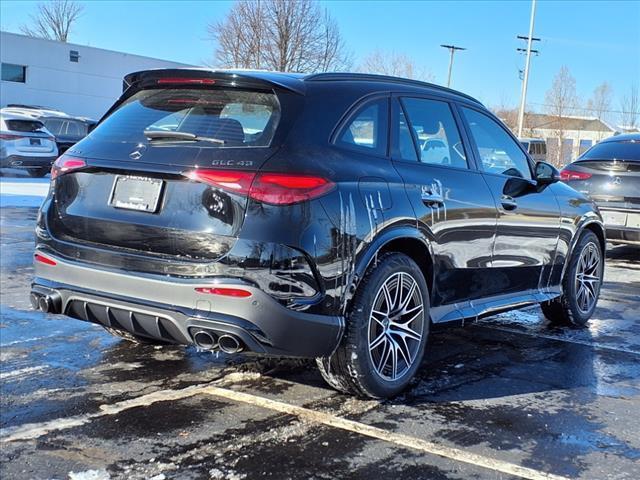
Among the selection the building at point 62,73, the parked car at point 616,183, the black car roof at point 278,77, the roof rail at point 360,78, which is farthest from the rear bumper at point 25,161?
the building at point 62,73

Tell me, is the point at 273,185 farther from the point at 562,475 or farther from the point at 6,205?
the point at 6,205

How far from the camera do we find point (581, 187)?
9086 millimetres

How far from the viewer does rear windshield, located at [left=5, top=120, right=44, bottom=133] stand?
17.7 metres

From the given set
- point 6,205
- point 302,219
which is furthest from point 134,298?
point 6,205

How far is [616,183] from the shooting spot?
8781 millimetres

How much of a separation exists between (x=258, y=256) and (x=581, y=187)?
22.5 feet

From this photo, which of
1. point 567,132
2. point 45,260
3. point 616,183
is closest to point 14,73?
point 616,183

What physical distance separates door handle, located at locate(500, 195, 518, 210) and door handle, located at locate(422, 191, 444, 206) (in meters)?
0.83

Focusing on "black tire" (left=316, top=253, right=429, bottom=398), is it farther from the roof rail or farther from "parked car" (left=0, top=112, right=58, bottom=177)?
"parked car" (left=0, top=112, right=58, bottom=177)

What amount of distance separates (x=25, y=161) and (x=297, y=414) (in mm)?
16153

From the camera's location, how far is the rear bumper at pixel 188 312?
10.8 feet

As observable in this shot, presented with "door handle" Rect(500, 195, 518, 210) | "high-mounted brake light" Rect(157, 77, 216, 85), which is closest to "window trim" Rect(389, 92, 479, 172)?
"door handle" Rect(500, 195, 518, 210)

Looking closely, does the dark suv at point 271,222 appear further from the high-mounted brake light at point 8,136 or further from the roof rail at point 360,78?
the high-mounted brake light at point 8,136

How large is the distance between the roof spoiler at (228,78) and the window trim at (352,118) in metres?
0.27
